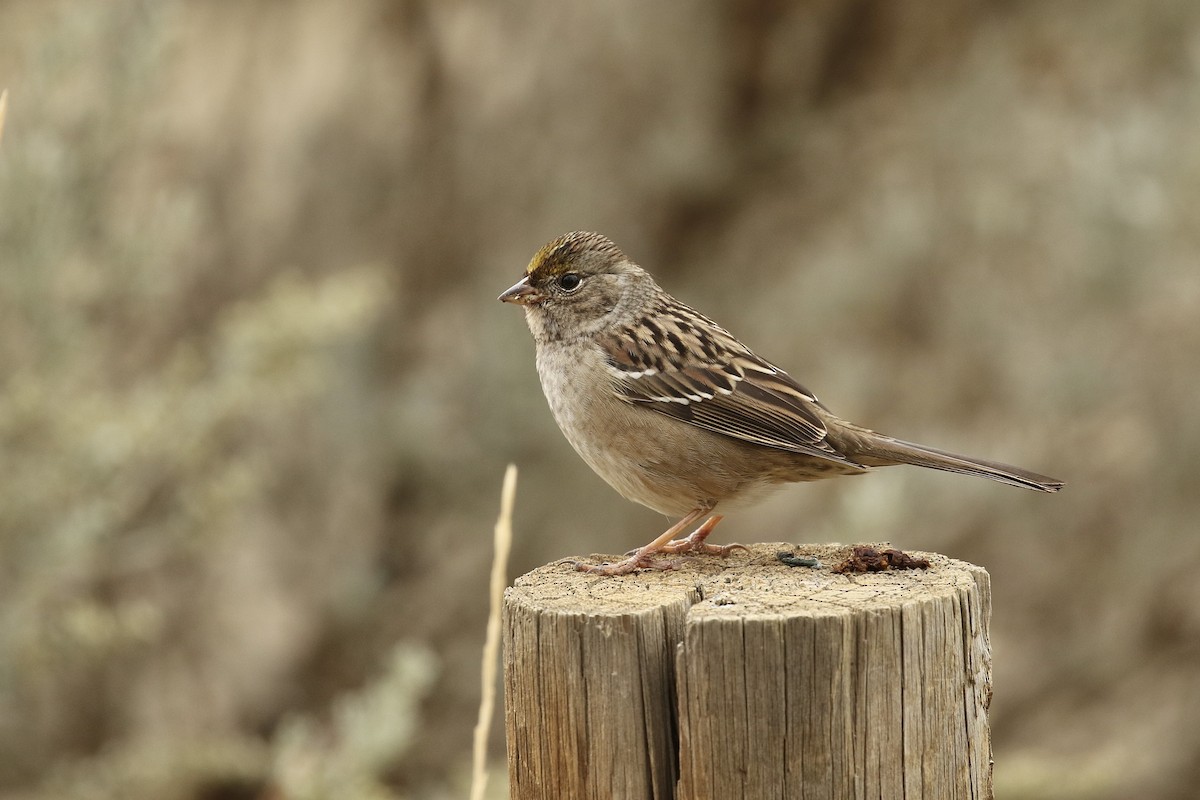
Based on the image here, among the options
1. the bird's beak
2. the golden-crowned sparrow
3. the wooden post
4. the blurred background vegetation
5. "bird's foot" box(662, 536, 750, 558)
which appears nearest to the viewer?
the wooden post

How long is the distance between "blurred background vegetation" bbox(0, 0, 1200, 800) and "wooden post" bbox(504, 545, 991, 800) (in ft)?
11.4

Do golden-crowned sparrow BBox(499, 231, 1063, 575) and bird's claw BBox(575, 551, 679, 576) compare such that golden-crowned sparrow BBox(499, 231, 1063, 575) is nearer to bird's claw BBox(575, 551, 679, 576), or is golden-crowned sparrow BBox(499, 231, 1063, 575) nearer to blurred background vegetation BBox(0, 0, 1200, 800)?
bird's claw BBox(575, 551, 679, 576)

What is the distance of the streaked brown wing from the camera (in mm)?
3643

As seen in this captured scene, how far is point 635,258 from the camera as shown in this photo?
845cm

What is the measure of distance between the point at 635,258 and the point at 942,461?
16.9ft

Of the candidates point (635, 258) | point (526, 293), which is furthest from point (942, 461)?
point (635, 258)

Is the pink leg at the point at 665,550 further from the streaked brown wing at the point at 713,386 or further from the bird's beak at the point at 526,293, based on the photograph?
the bird's beak at the point at 526,293

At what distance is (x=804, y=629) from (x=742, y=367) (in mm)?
1796

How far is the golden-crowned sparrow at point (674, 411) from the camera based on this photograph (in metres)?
3.62

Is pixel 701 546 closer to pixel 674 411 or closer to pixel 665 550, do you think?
pixel 665 550

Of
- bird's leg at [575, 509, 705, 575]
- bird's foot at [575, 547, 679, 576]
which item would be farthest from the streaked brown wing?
bird's foot at [575, 547, 679, 576]

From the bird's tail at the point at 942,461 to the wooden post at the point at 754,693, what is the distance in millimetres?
790

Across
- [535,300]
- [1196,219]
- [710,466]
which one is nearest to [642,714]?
[710,466]

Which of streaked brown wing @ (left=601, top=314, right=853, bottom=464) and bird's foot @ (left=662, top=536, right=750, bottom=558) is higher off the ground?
streaked brown wing @ (left=601, top=314, right=853, bottom=464)
